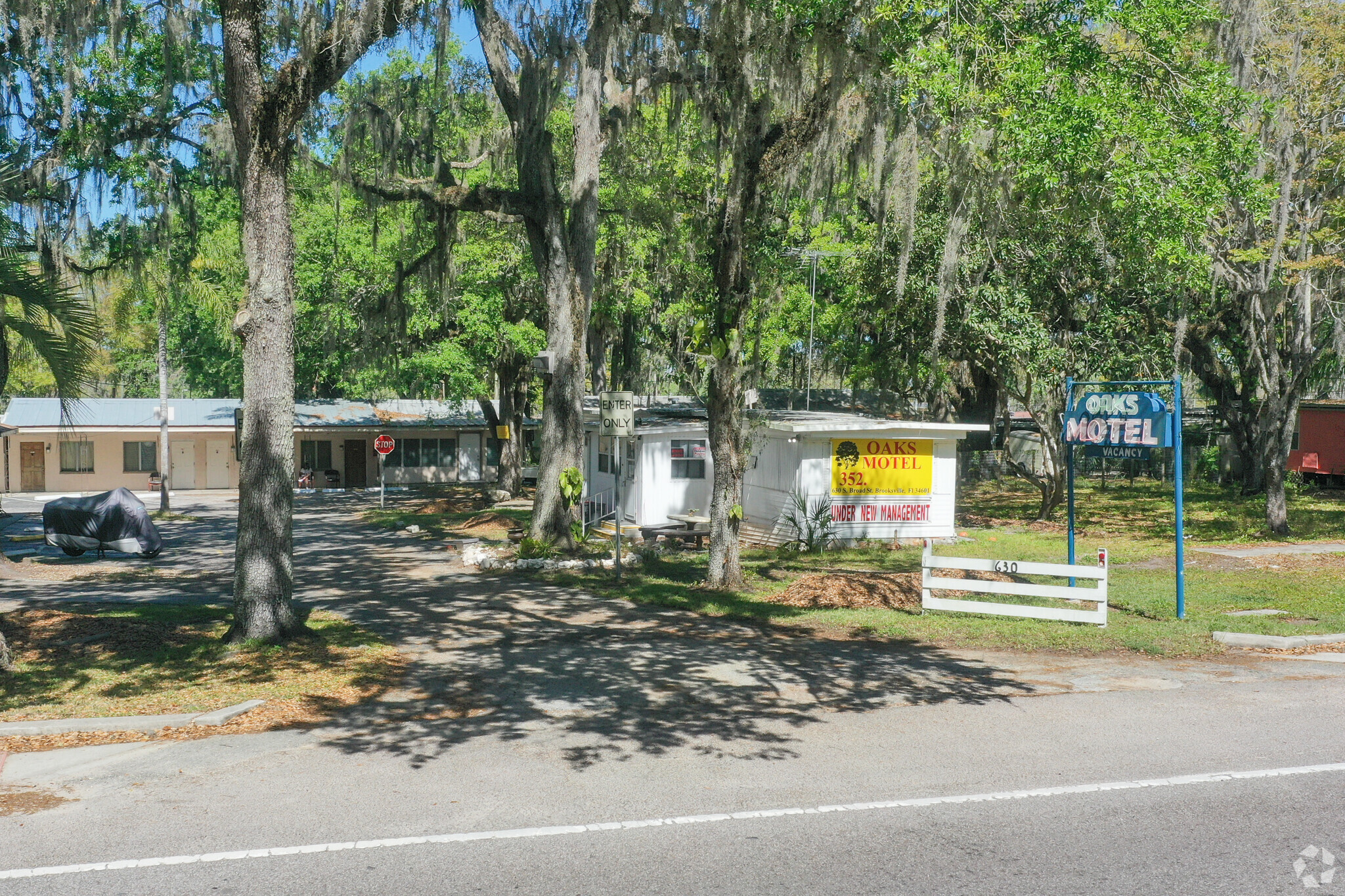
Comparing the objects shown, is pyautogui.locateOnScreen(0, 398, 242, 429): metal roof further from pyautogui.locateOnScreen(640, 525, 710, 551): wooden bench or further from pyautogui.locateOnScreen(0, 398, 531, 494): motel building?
pyautogui.locateOnScreen(640, 525, 710, 551): wooden bench

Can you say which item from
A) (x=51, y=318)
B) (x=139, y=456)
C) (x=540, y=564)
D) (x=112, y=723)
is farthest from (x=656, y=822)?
(x=139, y=456)

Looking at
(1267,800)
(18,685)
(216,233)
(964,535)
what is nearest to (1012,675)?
(1267,800)

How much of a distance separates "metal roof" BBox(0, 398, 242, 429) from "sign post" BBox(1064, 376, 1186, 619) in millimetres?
32825

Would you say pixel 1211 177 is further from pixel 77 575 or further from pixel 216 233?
pixel 216 233

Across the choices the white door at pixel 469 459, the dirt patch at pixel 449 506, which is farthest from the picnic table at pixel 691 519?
the white door at pixel 469 459

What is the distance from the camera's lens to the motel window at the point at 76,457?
41.2m

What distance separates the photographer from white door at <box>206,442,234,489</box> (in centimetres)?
4312

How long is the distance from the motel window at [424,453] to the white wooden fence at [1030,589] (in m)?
34.4

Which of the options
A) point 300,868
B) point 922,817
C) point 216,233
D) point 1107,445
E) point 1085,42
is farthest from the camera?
point 216,233

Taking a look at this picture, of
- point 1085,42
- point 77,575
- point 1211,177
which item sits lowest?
point 77,575

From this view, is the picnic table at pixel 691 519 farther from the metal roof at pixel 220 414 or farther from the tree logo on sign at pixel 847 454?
the metal roof at pixel 220 414

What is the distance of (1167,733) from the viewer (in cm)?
830

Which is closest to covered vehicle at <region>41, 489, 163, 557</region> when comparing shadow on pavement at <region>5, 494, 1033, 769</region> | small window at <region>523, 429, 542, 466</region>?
shadow on pavement at <region>5, 494, 1033, 769</region>

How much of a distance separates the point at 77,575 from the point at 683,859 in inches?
647
